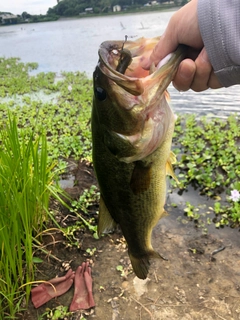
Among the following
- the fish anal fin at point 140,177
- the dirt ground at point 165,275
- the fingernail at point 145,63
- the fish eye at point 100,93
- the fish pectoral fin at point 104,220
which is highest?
the fingernail at point 145,63

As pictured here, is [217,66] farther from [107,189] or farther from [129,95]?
[107,189]

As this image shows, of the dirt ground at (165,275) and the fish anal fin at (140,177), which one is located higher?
the fish anal fin at (140,177)

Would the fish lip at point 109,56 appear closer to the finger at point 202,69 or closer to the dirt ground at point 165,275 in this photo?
the finger at point 202,69

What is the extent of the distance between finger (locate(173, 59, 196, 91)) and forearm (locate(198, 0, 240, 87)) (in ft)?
0.31

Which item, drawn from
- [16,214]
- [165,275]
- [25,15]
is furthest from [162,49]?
[25,15]

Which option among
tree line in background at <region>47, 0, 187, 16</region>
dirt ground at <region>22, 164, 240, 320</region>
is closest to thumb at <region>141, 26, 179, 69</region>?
dirt ground at <region>22, 164, 240, 320</region>

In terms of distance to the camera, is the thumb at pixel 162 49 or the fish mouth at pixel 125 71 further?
the thumb at pixel 162 49

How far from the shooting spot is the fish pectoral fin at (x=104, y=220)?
69.6 inches

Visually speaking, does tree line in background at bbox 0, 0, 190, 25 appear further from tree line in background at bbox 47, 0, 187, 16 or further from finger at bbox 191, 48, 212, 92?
finger at bbox 191, 48, 212, 92

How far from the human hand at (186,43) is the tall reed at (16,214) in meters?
1.44

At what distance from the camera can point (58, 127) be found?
634 centimetres

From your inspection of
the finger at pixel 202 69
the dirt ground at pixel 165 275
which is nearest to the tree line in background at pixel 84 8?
the dirt ground at pixel 165 275

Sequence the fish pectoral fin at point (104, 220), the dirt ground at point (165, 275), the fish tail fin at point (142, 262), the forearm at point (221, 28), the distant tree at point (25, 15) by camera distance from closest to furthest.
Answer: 1. the forearm at point (221, 28)
2. the fish pectoral fin at point (104, 220)
3. the fish tail fin at point (142, 262)
4. the dirt ground at point (165, 275)
5. the distant tree at point (25, 15)

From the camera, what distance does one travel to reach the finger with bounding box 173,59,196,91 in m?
1.55
